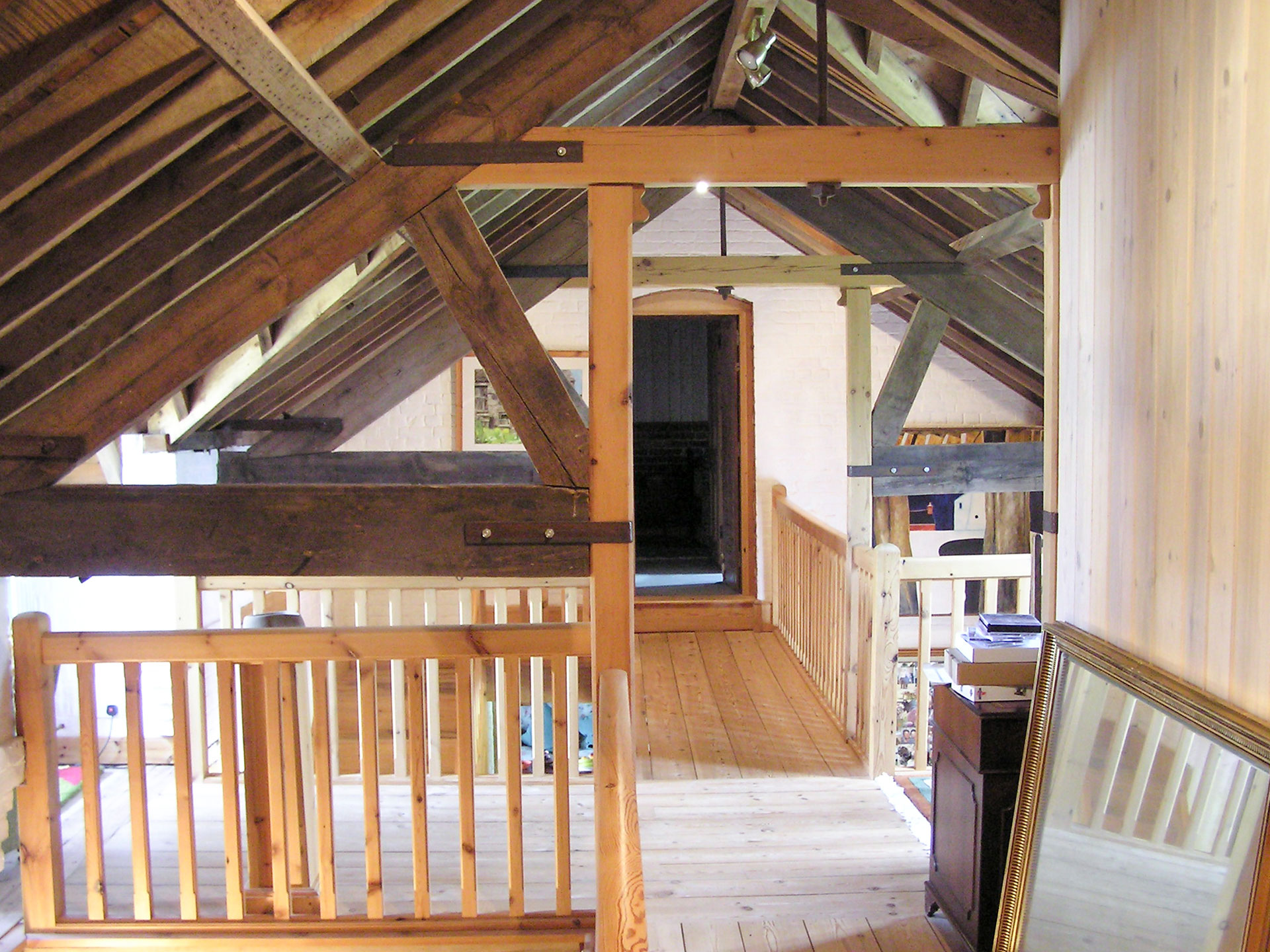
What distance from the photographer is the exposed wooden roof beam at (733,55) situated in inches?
144

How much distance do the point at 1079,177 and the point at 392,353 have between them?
4.12m

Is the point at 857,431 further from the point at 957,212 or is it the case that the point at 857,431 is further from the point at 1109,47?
the point at 1109,47

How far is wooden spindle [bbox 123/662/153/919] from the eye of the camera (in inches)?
104

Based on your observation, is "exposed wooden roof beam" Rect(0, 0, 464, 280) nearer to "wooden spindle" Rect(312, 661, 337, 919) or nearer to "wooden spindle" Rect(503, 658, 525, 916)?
"wooden spindle" Rect(312, 661, 337, 919)

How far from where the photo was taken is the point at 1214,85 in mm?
Answer: 1763

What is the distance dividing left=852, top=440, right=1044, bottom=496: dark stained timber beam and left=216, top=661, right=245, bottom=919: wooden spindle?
347cm

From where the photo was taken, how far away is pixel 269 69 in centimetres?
190

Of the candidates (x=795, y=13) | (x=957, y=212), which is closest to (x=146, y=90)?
(x=795, y=13)

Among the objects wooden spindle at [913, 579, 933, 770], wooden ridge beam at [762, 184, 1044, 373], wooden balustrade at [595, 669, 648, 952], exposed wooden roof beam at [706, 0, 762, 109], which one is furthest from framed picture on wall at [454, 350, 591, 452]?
wooden balustrade at [595, 669, 648, 952]

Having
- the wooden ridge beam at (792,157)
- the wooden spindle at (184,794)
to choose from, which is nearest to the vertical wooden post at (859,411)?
the wooden ridge beam at (792,157)

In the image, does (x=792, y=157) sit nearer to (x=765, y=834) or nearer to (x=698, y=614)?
(x=765, y=834)

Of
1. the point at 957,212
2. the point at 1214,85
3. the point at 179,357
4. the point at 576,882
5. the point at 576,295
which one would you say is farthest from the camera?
the point at 576,295

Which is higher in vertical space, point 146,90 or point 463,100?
point 463,100

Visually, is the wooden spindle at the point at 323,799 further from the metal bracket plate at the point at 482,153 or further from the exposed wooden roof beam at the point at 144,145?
the metal bracket plate at the point at 482,153
